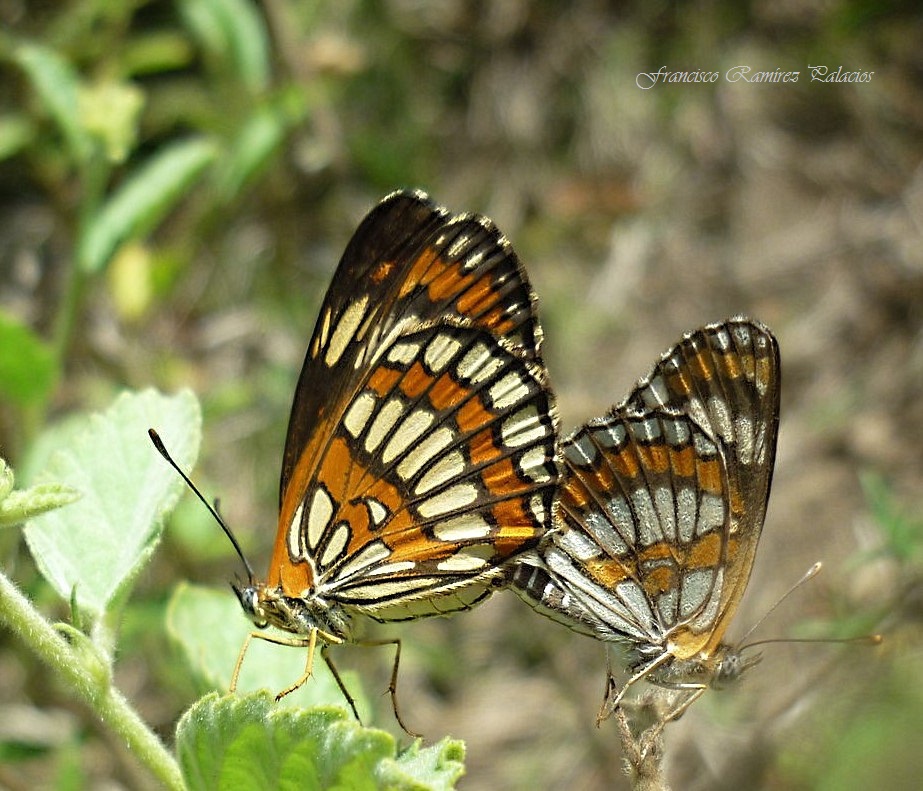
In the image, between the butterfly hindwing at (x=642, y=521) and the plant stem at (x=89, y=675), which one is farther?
the butterfly hindwing at (x=642, y=521)

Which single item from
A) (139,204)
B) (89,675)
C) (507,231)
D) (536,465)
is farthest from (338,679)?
(507,231)

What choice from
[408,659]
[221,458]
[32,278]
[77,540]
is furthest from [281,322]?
[77,540]

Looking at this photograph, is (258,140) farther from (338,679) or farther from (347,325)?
(338,679)

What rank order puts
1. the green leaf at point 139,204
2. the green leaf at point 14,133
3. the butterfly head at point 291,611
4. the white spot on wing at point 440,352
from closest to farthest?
the butterfly head at point 291,611 < the white spot on wing at point 440,352 < the green leaf at point 139,204 < the green leaf at point 14,133

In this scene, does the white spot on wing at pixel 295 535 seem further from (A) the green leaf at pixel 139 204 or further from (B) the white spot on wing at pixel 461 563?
(A) the green leaf at pixel 139 204

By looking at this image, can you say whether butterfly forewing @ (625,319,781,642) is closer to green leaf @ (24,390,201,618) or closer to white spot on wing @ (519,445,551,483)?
white spot on wing @ (519,445,551,483)

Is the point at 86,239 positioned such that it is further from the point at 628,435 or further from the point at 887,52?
the point at 887,52

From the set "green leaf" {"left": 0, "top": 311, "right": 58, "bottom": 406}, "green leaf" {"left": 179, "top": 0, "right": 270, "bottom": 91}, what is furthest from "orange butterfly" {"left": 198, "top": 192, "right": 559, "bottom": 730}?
"green leaf" {"left": 179, "top": 0, "right": 270, "bottom": 91}

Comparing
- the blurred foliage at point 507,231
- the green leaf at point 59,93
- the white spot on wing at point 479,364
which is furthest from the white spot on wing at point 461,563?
the green leaf at point 59,93
